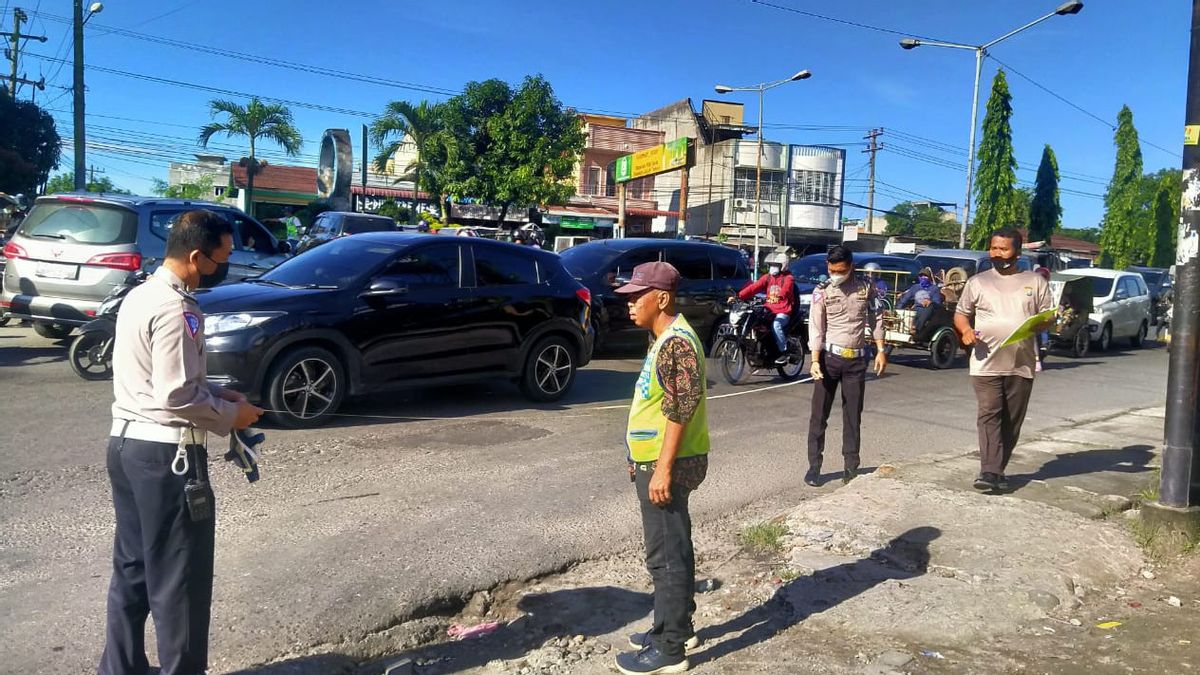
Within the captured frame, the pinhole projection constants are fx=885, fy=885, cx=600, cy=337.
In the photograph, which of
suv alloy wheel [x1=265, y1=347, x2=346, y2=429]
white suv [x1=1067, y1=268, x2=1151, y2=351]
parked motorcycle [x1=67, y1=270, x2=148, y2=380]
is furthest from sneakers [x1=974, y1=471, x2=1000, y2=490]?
white suv [x1=1067, y1=268, x2=1151, y2=351]

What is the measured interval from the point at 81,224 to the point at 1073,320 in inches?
656

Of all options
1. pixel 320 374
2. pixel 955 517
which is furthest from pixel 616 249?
pixel 955 517

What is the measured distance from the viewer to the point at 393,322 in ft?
26.2

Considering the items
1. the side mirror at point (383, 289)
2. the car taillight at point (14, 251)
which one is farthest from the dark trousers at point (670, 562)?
the car taillight at point (14, 251)

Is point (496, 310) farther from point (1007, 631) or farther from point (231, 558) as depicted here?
point (1007, 631)

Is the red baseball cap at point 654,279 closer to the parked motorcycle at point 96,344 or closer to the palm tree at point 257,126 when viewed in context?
the parked motorcycle at point 96,344

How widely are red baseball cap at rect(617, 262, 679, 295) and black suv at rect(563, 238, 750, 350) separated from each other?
8620 mm

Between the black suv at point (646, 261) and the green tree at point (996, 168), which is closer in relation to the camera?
the black suv at point (646, 261)

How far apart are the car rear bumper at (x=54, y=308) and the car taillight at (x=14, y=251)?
447 mm

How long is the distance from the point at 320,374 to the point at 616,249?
21.6 ft

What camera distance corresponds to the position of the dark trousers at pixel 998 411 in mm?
6367

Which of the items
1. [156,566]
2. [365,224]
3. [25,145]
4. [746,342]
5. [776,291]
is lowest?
[156,566]

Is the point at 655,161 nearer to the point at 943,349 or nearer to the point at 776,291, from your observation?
the point at 943,349

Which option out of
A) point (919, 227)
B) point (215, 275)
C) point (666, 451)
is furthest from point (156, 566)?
point (919, 227)
